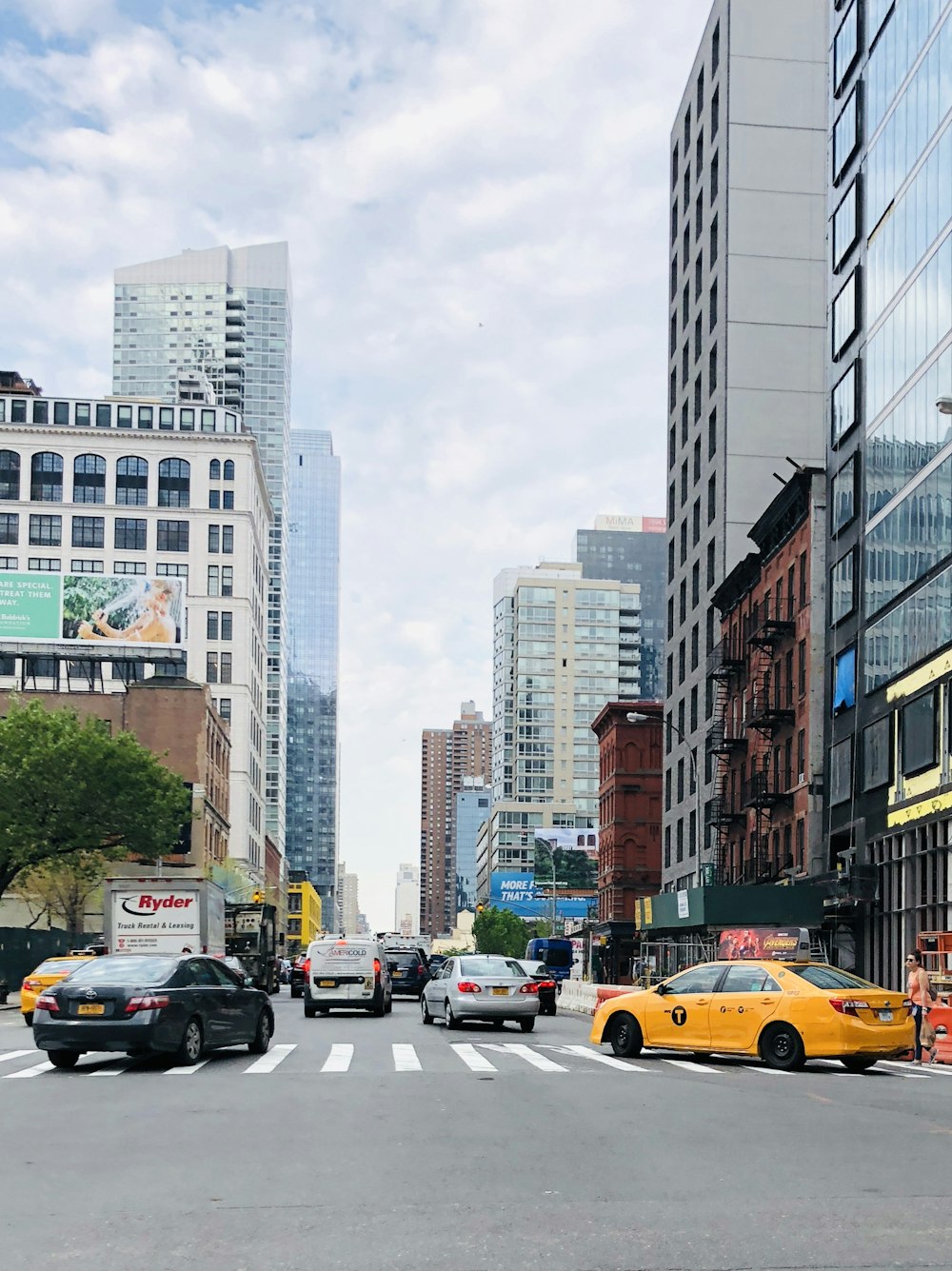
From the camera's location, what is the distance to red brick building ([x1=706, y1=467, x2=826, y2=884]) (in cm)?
4909

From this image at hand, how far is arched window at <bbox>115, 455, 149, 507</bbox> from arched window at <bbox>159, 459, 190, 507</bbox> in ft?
4.54

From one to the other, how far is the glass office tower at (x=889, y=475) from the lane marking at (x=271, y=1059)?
1759cm

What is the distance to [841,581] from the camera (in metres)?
46.6

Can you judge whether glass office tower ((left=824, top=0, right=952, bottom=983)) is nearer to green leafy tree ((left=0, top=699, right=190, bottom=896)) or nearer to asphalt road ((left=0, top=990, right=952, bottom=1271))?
asphalt road ((left=0, top=990, right=952, bottom=1271))

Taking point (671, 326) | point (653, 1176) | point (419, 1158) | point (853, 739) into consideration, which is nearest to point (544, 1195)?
point (653, 1176)

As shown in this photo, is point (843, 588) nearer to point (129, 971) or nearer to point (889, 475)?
point (889, 475)

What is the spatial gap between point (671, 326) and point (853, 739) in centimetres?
3945

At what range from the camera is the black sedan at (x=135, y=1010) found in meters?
19.0

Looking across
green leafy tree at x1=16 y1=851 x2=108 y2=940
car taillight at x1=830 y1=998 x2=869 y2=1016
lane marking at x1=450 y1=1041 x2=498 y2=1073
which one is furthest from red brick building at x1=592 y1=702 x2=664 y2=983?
car taillight at x1=830 y1=998 x2=869 y2=1016

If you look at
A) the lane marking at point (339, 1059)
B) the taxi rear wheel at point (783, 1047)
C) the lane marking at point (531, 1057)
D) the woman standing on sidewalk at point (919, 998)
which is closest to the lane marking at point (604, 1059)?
the lane marking at point (531, 1057)

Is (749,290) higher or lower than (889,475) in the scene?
higher

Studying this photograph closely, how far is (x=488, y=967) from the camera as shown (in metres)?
31.1

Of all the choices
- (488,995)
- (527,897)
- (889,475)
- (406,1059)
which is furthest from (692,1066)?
(527,897)

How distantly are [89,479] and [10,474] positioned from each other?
21.6ft
